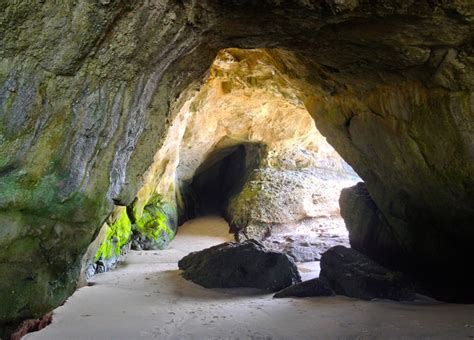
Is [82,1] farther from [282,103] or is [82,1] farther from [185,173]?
[185,173]

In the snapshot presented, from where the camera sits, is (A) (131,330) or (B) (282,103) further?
(B) (282,103)

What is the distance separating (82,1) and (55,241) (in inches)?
91.5

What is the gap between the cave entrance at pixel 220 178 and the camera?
54.5 feet

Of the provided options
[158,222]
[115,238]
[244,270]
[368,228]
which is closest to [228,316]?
[244,270]

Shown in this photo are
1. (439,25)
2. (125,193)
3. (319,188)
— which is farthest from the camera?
(319,188)

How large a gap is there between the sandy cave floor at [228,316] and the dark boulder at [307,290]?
20cm

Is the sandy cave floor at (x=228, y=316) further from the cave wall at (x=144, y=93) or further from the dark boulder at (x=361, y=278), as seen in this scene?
the cave wall at (x=144, y=93)

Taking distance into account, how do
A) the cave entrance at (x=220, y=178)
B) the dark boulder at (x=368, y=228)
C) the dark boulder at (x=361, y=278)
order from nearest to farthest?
the dark boulder at (x=361, y=278) → the dark boulder at (x=368, y=228) → the cave entrance at (x=220, y=178)

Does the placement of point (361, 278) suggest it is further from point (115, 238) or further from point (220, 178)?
point (220, 178)

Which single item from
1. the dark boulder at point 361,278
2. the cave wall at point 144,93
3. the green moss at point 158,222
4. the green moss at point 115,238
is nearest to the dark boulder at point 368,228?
the dark boulder at point 361,278

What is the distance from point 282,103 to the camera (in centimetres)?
1420

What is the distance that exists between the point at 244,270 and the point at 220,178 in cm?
1134

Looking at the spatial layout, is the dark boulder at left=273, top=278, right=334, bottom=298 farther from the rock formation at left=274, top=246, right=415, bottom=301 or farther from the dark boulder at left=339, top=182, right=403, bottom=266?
the dark boulder at left=339, top=182, right=403, bottom=266

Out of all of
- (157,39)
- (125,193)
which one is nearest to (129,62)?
(157,39)
